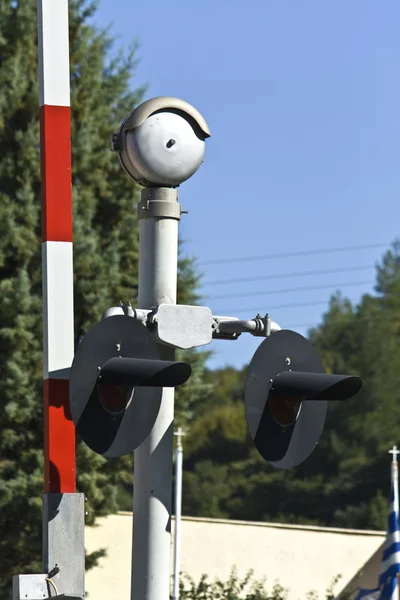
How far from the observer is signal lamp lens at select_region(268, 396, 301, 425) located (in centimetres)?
472

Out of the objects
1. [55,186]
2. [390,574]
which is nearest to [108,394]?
[55,186]

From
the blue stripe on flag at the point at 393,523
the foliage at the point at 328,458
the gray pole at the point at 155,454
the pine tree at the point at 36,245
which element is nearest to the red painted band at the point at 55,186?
the gray pole at the point at 155,454

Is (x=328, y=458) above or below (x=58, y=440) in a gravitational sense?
above

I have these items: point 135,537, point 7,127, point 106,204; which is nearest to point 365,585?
point 106,204

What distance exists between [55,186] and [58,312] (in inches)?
18.9

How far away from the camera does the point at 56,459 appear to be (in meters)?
4.56

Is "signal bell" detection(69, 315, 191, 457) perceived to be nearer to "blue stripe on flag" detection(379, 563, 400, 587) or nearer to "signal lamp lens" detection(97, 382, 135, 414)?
"signal lamp lens" detection(97, 382, 135, 414)

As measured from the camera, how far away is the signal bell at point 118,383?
4.23 metres

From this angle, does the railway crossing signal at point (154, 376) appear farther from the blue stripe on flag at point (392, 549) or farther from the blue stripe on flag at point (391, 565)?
the blue stripe on flag at point (392, 549)

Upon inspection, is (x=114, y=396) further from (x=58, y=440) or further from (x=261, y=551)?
(x=261, y=551)

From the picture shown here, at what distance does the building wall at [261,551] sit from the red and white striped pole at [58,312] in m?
17.4

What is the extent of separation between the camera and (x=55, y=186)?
4762mm

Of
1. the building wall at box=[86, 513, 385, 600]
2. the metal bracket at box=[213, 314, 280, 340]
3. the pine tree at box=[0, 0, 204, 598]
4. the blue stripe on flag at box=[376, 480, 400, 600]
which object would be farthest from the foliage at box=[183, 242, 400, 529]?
the metal bracket at box=[213, 314, 280, 340]

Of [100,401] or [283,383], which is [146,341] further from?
[283,383]
